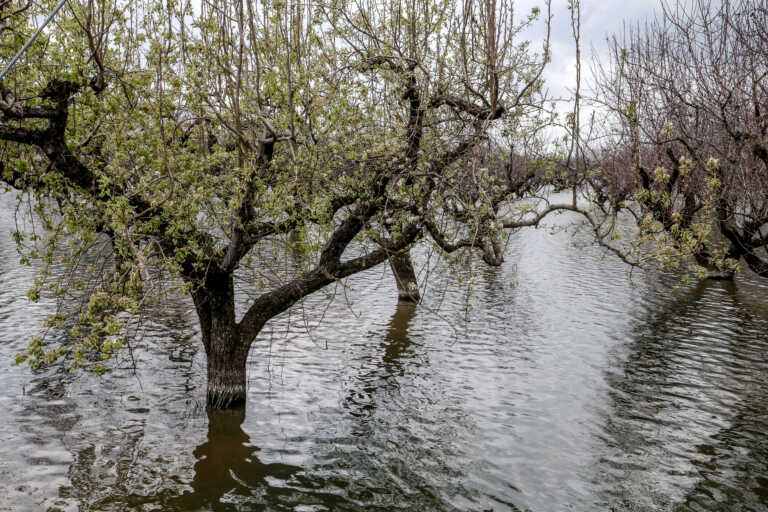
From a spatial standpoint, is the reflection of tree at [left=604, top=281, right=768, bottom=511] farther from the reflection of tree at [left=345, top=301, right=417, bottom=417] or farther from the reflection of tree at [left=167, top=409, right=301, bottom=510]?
the reflection of tree at [left=167, top=409, right=301, bottom=510]

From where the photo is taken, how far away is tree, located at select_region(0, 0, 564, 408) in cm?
769

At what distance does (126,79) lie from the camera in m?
8.16

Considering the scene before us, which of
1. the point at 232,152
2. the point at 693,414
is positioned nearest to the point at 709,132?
the point at 693,414

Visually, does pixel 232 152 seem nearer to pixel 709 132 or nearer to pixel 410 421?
pixel 410 421

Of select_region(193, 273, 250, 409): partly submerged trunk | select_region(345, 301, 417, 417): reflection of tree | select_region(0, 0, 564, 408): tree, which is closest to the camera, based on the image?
select_region(0, 0, 564, 408): tree

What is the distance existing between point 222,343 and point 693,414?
921cm

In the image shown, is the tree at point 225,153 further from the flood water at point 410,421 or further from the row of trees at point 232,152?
the flood water at point 410,421

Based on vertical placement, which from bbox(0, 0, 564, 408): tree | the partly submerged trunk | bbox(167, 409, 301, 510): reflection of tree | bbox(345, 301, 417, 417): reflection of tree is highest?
bbox(0, 0, 564, 408): tree

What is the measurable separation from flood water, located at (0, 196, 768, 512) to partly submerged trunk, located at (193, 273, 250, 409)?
433 millimetres

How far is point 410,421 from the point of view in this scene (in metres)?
10.7

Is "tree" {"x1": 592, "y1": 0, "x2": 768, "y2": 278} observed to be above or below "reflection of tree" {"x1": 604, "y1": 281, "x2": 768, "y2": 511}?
above

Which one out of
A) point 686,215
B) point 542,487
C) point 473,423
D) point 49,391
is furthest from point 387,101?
point 686,215

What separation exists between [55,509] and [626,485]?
805cm

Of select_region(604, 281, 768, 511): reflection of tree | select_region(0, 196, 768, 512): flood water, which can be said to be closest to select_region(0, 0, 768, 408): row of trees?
select_region(0, 196, 768, 512): flood water
